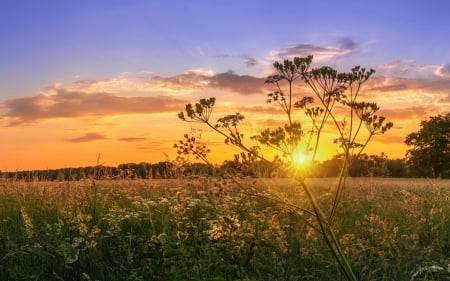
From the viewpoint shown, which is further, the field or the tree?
the tree

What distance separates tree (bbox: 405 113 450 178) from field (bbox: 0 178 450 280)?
58.6 metres

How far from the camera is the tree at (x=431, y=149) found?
220 ft

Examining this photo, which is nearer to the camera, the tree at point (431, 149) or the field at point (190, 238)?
the field at point (190, 238)

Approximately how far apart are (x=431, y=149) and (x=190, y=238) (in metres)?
64.9

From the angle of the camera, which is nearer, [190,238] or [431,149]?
[190,238]

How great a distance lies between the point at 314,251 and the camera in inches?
321

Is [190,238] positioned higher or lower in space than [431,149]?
lower

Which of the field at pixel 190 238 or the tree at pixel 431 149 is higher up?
the tree at pixel 431 149

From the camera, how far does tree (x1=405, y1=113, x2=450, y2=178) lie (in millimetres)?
67000

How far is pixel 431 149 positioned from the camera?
67.4m

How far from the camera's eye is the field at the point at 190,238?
6457 mm

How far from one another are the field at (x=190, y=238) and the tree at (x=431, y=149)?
58572mm

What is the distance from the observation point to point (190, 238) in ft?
23.4

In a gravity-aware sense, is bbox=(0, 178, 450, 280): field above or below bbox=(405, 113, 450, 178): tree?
below
